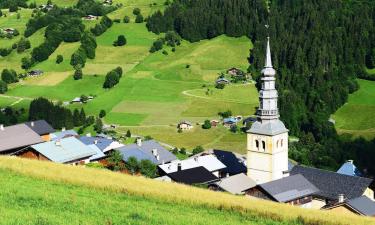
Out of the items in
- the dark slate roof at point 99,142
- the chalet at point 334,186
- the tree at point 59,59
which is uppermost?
the chalet at point 334,186

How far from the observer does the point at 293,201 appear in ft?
249

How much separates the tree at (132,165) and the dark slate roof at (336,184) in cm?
2181

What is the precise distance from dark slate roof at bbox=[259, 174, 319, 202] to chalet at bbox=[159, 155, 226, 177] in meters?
15.2

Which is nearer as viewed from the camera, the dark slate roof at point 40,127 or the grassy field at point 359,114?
the dark slate roof at point 40,127

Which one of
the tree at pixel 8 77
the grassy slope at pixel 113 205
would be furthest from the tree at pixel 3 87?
the grassy slope at pixel 113 205

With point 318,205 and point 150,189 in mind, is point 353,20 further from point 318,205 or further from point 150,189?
point 150,189

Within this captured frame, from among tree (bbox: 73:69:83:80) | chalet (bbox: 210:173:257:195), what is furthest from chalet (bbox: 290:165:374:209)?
tree (bbox: 73:69:83:80)

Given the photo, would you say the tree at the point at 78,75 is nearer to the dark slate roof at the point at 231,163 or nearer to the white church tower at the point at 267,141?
the dark slate roof at the point at 231,163

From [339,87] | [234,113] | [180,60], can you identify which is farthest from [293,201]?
[180,60]

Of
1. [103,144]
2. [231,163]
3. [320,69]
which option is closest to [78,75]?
[320,69]

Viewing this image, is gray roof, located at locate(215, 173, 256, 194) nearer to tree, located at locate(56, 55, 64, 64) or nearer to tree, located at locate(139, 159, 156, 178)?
tree, located at locate(139, 159, 156, 178)

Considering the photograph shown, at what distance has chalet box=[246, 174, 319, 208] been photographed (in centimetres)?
7388

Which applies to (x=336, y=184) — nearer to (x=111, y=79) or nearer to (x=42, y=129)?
(x=42, y=129)

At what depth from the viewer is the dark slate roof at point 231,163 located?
97.3 metres
